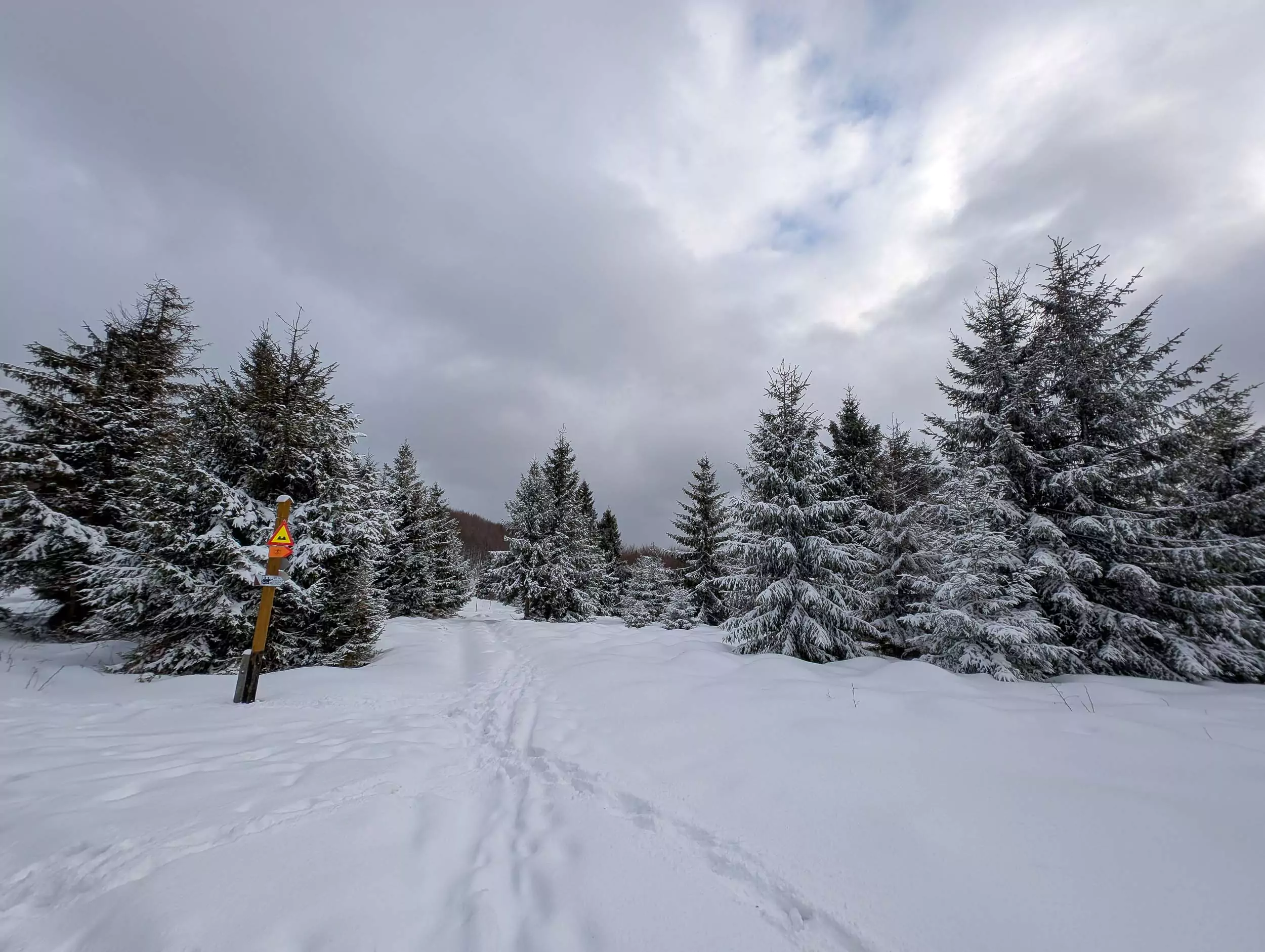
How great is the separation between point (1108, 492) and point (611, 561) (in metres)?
29.5

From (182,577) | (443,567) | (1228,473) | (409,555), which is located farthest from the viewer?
(443,567)

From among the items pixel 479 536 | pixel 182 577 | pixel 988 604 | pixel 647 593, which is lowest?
pixel 988 604

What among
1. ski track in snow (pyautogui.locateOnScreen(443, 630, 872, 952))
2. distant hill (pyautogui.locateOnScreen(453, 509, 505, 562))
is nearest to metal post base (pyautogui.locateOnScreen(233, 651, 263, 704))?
ski track in snow (pyautogui.locateOnScreen(443, 630, 872, 952))

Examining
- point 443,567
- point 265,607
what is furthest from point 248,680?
point 443,567

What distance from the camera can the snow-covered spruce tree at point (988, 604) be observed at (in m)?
7.28

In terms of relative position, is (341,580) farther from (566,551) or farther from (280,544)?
(566,551)

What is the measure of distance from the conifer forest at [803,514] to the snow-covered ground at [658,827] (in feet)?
8.81

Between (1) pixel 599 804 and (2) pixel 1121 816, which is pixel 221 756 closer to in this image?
(1) pixel 599 804

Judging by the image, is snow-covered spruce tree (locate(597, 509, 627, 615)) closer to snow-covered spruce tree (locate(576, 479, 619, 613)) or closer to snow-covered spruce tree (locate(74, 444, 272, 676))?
snow-covered spruce tree (locate(576, 479, 619, 613))

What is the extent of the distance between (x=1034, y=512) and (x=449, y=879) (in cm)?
1085

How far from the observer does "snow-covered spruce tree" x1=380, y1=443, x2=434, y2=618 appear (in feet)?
69.8

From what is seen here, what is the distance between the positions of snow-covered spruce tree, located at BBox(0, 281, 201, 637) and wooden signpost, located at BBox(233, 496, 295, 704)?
11.4 feet

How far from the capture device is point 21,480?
8.73 meters

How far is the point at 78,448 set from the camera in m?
9.15
